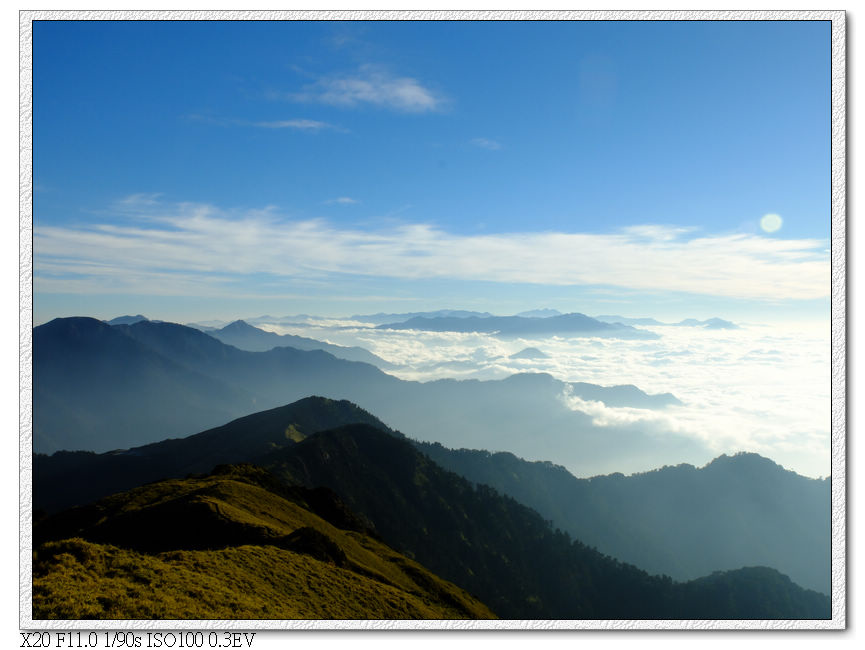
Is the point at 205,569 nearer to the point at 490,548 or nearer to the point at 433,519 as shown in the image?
the point at 433,519

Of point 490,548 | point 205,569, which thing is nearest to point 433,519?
point 490,548

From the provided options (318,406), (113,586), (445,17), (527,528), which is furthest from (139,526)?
(318,406)

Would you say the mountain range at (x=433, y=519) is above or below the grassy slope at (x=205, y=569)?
below

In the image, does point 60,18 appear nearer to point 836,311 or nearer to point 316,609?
point 316,609

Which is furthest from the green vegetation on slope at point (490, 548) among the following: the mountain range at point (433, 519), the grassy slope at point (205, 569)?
the grassy slope at point (205, 569)

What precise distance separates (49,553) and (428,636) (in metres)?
15.3

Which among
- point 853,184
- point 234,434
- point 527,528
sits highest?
point 853,184

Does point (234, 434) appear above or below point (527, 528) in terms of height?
above

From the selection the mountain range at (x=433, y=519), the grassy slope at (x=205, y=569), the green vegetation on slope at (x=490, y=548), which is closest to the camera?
the grassy slope at (x=205, y=569)

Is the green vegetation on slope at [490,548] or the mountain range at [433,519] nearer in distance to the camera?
the mountain range at [433,519]

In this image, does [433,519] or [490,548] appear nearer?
[490,548]

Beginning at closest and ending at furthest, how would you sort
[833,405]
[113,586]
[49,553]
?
[113,586]
[49,553]
[833,405]

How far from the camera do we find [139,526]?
29.0 metres

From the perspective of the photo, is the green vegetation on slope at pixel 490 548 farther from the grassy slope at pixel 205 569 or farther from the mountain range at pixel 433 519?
the grassy slope at pixel 205 569
